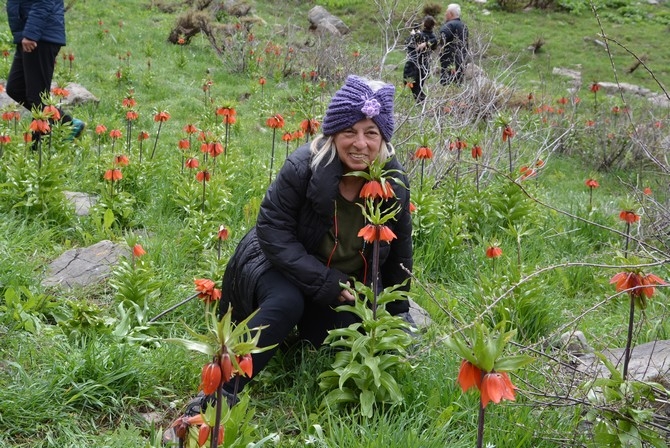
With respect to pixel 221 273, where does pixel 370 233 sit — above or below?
above

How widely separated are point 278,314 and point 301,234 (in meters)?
0.40

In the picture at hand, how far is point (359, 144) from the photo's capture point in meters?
3.00

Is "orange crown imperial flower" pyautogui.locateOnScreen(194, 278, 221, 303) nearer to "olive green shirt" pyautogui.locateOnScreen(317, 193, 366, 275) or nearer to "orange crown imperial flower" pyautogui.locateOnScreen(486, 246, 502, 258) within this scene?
"olive green shirt" pyautogui.locateOnScreen(317, 193, 366, 275)

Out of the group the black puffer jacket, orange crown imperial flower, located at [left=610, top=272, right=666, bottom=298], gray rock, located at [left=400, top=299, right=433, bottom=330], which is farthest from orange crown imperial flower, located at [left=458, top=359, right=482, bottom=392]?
gray rock, located at [left=400, top=299, right=433, bottom=330]

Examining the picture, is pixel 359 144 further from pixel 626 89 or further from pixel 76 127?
pixel 626 89

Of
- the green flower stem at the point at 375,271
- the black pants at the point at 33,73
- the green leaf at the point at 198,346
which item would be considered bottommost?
the black pants at the point at 33,73

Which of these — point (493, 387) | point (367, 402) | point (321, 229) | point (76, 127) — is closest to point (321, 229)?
point (321, 229)

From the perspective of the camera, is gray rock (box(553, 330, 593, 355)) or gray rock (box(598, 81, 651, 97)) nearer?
gray rock (box(553, 330, 593, 355))

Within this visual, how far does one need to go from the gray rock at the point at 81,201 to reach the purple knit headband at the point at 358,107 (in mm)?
2355

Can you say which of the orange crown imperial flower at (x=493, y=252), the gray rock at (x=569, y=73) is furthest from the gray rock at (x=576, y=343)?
the gray rock at (x=569, y=73)

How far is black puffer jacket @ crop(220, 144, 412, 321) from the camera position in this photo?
9.82 feet

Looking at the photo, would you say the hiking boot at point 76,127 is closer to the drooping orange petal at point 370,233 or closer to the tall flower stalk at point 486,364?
the drooping orange petal at point 370,233

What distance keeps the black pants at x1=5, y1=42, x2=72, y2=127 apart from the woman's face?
3727 mm

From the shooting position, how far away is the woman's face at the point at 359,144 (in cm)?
302
